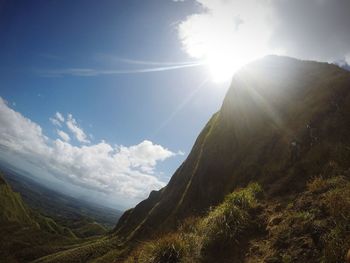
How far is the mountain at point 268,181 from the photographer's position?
8211 mm

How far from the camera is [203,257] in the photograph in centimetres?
905

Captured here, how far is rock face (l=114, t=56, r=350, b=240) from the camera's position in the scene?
647 inches

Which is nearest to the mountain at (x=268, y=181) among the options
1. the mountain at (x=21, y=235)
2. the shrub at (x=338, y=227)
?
the shrub at (x=338, y=227)

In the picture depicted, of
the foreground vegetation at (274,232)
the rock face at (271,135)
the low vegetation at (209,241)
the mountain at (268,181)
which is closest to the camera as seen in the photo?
the foreground vegetation at (274,232)

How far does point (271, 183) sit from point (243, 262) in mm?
8680

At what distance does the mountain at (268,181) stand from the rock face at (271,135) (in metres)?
0.09

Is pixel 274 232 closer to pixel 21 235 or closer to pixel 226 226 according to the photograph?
pixel 226 226

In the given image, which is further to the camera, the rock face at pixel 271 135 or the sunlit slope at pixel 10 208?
the sunlit slope at pixel 10 208

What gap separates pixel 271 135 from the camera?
2250 centimetres

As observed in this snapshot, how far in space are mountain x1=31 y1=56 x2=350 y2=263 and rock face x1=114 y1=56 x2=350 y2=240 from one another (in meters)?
0.09

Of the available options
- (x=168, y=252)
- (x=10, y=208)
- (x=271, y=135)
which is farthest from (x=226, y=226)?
(x=10, y=208)

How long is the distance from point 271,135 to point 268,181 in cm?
696

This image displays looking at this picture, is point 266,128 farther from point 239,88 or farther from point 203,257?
point 203,257

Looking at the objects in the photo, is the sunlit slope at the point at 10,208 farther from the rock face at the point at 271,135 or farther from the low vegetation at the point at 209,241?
the low vegetation at the point at 209,241
